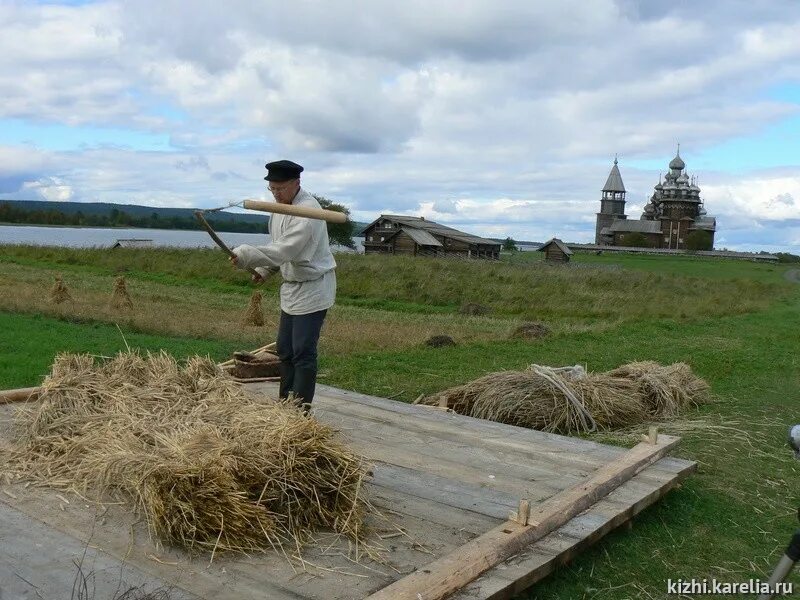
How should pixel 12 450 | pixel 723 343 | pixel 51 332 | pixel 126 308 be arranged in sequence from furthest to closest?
pixel 126 308
pixel 723 343
pixel 51 332
pixel 12 450

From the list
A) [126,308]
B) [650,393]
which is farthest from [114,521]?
[126,308]

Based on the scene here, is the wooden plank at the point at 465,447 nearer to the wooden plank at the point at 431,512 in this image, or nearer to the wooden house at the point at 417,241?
the wooden plank at the point at 431,512

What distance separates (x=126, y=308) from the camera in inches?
711

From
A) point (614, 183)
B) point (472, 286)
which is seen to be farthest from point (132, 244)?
point (614, 183)

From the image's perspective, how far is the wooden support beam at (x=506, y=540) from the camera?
3055mm

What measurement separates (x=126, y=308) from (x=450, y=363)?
9.89 meters

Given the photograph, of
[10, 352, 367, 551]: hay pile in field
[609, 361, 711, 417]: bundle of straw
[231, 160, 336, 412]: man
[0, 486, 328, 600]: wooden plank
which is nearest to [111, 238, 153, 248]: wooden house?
[609, 361, 711, 417]: bundle of straw

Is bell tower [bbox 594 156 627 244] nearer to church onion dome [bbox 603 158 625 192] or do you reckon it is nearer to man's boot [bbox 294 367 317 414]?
church onion dome [bbox 603 158 625 192]

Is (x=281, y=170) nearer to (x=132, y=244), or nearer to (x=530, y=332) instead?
(x=530, y=332)

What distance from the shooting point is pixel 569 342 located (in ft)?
47.7

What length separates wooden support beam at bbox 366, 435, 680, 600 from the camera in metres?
3.05

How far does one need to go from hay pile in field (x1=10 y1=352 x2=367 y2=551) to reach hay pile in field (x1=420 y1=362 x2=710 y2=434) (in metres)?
2.84

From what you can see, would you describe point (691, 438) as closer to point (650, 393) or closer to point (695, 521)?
point (650, 393)

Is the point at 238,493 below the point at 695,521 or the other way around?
the other way around
